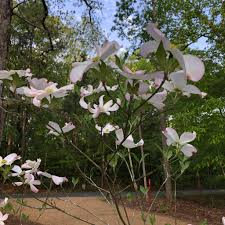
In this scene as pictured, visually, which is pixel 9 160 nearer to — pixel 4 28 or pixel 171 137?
pixel 171 137

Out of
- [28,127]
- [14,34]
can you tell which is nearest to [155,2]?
[14,34]

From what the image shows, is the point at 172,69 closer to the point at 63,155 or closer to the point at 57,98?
the point at 57,98

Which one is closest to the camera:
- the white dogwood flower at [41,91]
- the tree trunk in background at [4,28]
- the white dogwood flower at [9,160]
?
the white dogwood flower at [41,91]

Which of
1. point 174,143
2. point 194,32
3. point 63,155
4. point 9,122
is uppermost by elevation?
point 194,32

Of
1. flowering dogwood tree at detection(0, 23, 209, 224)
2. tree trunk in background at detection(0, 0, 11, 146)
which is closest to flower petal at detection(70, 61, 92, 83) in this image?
flowering dogwood tree at detection(0, 23, 209, 224)

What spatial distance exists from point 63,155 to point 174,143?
55.9 feet

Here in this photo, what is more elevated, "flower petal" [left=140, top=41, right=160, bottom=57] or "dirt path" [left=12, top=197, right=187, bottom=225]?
"flower petal" [left=140, top=41, right=160, bottom=57]

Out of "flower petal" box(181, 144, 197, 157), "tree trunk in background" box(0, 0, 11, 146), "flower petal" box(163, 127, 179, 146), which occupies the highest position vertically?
"tree trunk in background" box(0, 0, 11, 146)

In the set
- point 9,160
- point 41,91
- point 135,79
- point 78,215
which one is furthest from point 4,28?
point 135,79

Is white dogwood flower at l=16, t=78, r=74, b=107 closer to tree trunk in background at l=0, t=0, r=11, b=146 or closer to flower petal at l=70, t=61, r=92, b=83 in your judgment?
flower petal at l=70, t=61, r=92, b=83

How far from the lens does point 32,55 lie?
15.5 meters

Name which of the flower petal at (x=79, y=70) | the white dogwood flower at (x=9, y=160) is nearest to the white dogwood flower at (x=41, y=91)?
the flower petal at (x=79, y=70)

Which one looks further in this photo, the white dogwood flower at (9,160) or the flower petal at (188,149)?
the white dogwood flower at (9,160)

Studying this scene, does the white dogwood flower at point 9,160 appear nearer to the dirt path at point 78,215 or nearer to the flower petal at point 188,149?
the flower petal at point 188,149
